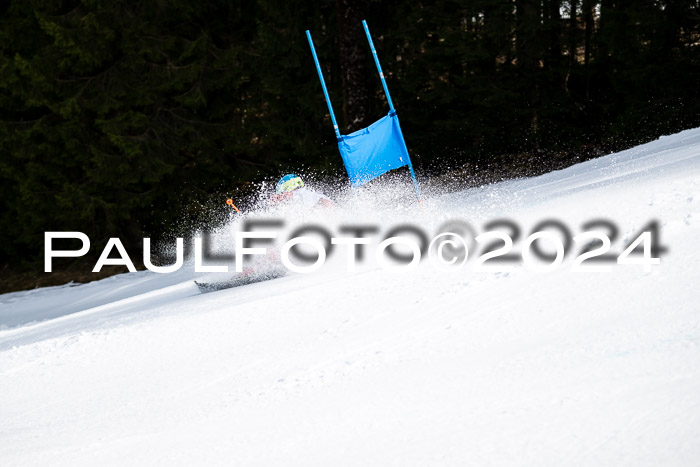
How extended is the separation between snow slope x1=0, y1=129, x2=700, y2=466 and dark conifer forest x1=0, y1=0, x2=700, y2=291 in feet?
27.0

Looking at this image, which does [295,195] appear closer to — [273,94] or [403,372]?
[403,372]

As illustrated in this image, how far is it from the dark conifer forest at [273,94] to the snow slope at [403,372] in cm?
822

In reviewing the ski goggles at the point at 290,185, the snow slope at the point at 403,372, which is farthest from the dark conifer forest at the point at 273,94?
the snow slope at the point at 403,372

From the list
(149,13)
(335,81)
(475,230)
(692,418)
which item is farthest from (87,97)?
(692,418)

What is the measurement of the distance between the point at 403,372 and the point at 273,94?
1381cm

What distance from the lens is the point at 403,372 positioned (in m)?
3.64

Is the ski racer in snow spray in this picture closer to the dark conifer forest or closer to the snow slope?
the snow slope

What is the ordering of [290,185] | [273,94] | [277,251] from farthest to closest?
1. [273,94]
2. [290,185]
3. [277,251]

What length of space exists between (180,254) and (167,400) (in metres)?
11.1

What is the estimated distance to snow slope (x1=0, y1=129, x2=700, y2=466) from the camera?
2.87 meters

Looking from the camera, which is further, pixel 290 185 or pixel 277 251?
pixel 290 185

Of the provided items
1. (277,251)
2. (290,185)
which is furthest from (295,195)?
(277,251)

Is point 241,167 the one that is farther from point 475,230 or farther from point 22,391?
point 22,391

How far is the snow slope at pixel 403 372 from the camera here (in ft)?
9.42
